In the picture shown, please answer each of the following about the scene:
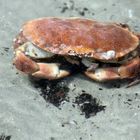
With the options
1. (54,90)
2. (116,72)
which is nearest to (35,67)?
(54,90)

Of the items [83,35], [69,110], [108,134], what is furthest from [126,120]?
[83,35]

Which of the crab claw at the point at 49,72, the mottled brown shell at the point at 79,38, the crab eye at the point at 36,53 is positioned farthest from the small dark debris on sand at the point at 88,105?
the crab eye at the point at 36,53

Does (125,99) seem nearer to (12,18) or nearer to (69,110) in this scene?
(69,110)

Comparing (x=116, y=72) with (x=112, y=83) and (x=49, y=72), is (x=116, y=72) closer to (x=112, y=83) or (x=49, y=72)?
(x=112, y=83)

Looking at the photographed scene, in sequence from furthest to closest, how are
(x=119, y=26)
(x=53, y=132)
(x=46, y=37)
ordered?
1. (x=119, y=26)
2. (x=46, y=37)
3. (x=53, y=132)

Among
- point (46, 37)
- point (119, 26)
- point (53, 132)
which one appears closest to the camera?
point (53, 132)

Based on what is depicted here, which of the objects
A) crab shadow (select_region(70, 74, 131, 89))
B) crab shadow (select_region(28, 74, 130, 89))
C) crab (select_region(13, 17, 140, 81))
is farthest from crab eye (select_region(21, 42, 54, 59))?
crab shadow (select_region(70, 74, 131, 89))

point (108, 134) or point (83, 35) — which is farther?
point (83, 35)
